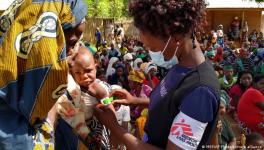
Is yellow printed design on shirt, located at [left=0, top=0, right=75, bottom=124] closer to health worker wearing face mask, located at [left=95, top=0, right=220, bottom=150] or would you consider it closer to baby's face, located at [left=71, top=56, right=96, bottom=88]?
health worker wearing face mask, located at [left=95, top=0, right=220, bottom=150]

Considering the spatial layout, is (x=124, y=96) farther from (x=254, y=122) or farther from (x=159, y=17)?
(x=254, y=122)

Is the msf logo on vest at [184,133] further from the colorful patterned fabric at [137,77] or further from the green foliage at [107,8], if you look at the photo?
the green foliage at [107,8]

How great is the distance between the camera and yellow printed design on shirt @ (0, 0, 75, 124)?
1.47 m

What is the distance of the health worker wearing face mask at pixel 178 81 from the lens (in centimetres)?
178

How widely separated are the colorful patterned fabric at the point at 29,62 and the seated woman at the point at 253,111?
4.47 meters

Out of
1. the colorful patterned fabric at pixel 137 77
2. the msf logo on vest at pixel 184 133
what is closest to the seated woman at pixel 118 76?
the colorful patterned fabric at pixel 137 77

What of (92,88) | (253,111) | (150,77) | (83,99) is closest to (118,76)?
(150,77)

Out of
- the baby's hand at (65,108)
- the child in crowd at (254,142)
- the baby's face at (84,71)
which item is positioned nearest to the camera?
the baby's hand at (65,108)

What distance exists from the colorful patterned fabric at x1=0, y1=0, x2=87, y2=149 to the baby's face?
0.85 metres

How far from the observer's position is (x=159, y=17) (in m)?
1.85

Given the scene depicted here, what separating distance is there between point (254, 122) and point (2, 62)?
464cm

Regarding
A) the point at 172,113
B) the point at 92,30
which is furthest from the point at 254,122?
the point at 92,30

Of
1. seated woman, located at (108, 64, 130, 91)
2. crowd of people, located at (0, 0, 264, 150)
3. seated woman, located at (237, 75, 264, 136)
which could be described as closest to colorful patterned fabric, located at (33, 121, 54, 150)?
crowd of people, located at (0, 0, 264, 150)

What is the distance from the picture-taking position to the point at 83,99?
2336 mm
